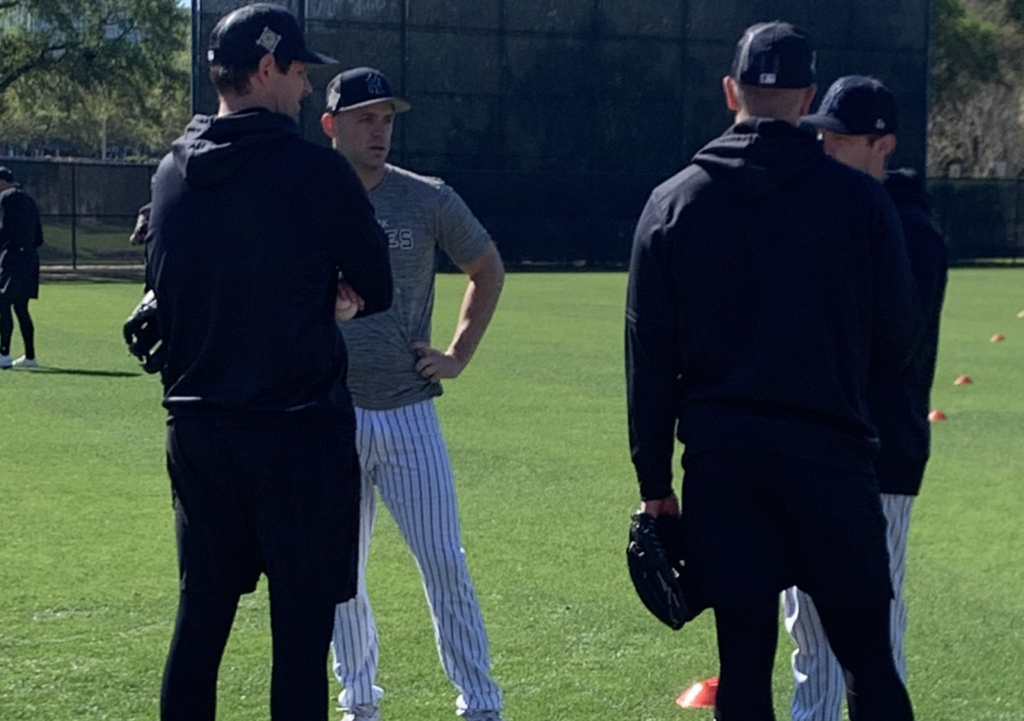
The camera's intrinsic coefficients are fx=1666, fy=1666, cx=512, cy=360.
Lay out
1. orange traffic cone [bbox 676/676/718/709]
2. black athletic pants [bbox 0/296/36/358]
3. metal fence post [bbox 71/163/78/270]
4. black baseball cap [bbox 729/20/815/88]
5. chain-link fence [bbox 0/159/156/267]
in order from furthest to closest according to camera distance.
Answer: chain-link fence [bbox 0/159/156/267], metal fence post [bbox 71/163/78/270], black athletic pants [bbox 0/296/36/358], orange traffic cone [bbox 676/676/718/709], black baseball cap [bbox 729/20/815/88]

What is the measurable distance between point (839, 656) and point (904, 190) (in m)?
1.39

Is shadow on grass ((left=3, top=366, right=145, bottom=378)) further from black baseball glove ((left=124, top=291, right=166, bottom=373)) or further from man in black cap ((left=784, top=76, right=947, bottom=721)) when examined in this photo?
man in black cap ((left=784, top=76, right=947, bottom=721))

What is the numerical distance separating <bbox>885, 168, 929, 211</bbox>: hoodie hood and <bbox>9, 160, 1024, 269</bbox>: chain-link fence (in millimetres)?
36951

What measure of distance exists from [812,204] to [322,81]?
121 feet

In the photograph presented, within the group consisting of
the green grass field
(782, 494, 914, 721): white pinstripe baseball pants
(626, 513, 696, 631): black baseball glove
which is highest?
(626, 513, 696, 631): black baseball glove

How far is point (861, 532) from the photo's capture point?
4023 millimetres

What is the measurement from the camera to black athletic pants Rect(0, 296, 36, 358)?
1711 cm

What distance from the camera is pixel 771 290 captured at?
3.98 metres

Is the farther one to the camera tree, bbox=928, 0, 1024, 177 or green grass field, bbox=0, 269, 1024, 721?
tree, bbox=928, 0, 1024, 177

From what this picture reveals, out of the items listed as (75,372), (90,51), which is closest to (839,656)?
(75,372)

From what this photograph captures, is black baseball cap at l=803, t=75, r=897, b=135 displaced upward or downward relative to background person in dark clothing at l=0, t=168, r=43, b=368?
upward

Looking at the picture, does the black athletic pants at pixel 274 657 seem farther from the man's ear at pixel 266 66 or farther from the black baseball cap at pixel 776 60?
the black baseball cap at pixel 776 60

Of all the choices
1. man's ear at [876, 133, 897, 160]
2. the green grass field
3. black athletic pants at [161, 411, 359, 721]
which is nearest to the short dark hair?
black athletic pants at [161, 411, 359, 721]

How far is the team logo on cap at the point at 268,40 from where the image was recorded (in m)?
4.05
